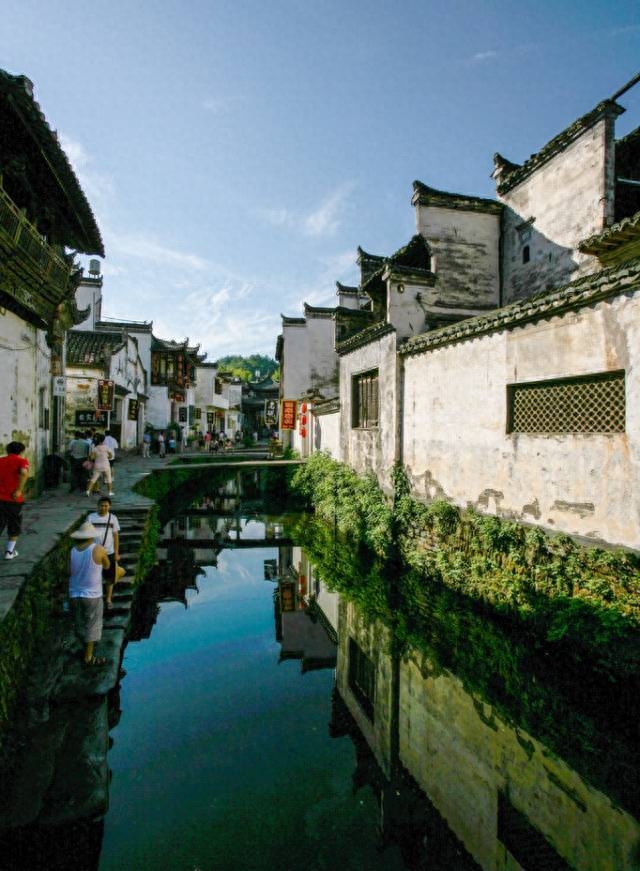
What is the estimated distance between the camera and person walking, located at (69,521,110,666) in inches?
194

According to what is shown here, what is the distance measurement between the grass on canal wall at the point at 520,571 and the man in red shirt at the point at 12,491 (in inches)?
235

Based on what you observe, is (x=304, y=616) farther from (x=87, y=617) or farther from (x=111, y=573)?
(x=87, y=617)

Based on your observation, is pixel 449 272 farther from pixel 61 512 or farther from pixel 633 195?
pixel 61 512

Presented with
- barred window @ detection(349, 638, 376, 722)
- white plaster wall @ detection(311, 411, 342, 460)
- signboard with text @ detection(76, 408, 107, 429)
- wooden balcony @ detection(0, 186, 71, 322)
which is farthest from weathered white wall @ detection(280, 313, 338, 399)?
barred window @ detection(349, 638, 376, 722)

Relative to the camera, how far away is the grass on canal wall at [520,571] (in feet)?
17.1

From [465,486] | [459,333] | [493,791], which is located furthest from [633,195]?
[493,791]

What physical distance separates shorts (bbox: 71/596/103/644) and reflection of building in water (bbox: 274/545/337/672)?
261 cm

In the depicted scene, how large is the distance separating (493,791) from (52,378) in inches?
520

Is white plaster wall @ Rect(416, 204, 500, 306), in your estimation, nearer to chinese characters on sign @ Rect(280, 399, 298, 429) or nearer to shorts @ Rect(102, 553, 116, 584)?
shorts @ Rect(102, 553, 116, 584)

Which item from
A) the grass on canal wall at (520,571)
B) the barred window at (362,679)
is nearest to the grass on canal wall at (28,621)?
the barred window at (362,679)

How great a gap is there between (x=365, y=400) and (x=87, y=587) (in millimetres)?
9652

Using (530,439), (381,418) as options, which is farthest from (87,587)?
(381,418)

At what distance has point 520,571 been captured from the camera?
21.8 ft

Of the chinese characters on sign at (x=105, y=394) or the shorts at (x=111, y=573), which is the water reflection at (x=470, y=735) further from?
the chinese characters on sign at (x=105, y=394)
